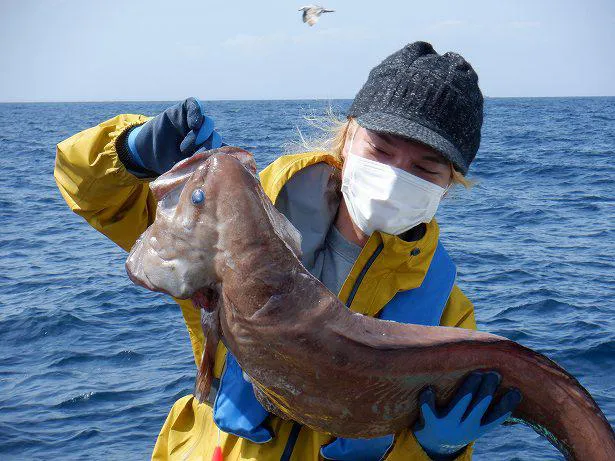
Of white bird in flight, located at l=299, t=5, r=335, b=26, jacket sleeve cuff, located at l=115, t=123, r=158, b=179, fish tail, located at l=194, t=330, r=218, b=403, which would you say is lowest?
fish tail, located at l=194, t=330, r=218, b=403

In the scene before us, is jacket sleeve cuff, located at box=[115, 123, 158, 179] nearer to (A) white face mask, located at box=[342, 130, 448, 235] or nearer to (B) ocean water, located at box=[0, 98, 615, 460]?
(A) white face mask, located at box=[342, 130, 448, 235]

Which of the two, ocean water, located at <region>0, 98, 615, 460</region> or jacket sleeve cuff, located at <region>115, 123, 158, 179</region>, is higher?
jacket sleeve cuff, located at <region>115, 123, 158, 179</region>

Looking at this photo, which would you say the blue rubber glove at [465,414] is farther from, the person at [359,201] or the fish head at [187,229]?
the fish head at [187,229]

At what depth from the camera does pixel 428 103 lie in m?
3.21

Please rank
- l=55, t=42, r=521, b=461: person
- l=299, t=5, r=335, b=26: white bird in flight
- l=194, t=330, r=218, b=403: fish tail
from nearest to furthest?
l=194, t=330, r=218, b=403: fish tail, l=55, t=42, r=521, b=461: person, l=299, t=5, r=335, b=26: white bird in flight

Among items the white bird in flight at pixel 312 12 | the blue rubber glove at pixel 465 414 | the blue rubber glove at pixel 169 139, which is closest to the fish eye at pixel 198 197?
the blue rubber glove at pixel 169 139

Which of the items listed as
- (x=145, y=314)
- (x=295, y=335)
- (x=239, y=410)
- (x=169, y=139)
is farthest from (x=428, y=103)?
(x=145, y=314)

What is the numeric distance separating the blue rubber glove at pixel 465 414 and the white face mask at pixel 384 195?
2.46 feet

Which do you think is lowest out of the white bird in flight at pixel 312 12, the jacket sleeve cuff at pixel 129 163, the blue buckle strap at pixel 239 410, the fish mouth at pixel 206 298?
the blue buckle strap at pixel 239 410

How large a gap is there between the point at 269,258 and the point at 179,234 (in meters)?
0.31

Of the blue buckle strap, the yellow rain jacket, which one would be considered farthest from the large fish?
the yellow rain jacket

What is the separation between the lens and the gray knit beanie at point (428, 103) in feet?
10.4

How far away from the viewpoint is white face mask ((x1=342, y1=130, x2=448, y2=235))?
128 inches

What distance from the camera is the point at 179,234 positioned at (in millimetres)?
2609
